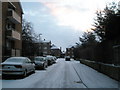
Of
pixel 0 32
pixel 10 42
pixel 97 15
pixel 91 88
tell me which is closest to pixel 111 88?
pixel 91 88

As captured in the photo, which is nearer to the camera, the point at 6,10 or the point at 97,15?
the point at 97,15

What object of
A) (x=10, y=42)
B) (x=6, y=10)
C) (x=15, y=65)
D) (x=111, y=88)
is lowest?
(x=111, y=88)

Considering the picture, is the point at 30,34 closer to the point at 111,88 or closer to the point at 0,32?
the point at 0,32

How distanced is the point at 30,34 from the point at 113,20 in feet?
147

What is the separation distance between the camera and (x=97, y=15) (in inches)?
1050

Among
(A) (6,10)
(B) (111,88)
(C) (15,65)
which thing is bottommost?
(B) (111,88)

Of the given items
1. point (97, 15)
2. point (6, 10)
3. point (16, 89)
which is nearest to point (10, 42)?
point (6, 10)

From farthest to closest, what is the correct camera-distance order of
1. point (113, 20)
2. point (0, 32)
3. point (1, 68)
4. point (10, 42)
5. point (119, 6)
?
1. point (10, 42)
2. point (0, 32)
3. point (119, 6)
4. point (113, 20)
5. point (1, 68)

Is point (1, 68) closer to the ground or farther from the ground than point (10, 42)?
closer to the ground

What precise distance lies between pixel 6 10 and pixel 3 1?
1831 mm

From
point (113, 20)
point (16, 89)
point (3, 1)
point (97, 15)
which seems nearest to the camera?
point (16, 89)

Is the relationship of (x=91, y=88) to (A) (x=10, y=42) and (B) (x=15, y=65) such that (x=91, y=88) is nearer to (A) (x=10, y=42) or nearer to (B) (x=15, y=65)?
(B) (x=15, y=65)

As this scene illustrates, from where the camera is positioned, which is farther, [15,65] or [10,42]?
[10,42]

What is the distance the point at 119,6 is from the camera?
20047 mm
